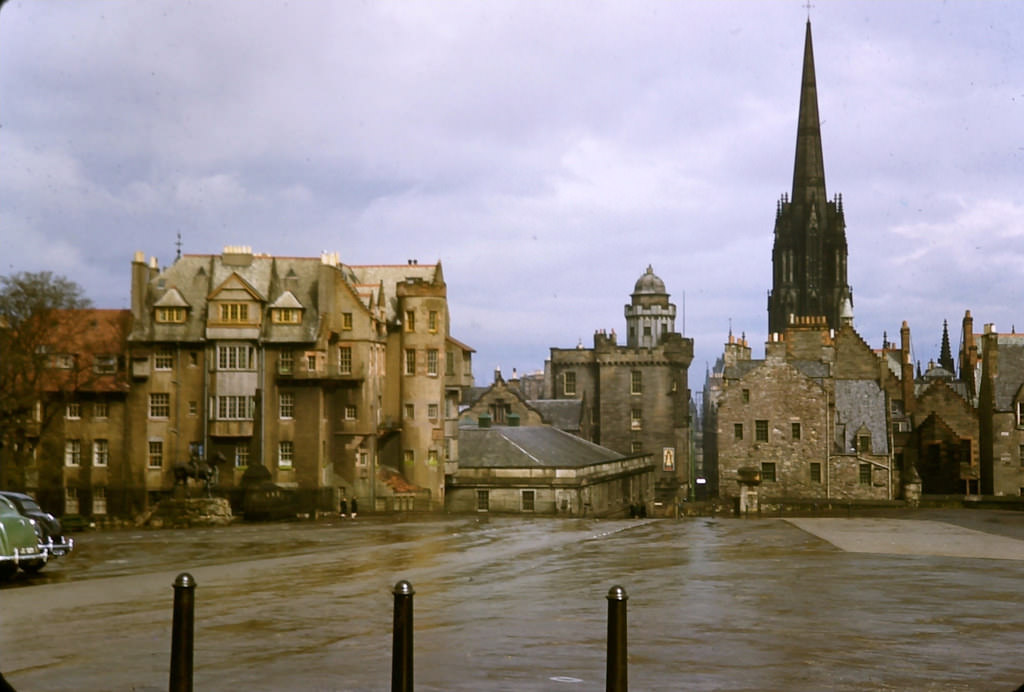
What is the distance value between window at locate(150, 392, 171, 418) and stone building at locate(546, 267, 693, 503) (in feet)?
183

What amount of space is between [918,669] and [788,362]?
56768 mm

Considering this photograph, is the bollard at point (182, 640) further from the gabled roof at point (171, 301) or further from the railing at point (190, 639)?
the gabled roof at point (171, 301)

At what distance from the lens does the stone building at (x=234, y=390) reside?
5472 cm

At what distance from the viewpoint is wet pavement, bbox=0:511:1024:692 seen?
11.3 m

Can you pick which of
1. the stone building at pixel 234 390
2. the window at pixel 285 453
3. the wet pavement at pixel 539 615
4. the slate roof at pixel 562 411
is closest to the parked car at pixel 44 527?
the wet pavement at pixel 539 615

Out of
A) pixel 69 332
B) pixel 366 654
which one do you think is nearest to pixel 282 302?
pixel 69 332

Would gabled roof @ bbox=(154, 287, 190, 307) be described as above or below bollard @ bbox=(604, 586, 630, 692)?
above

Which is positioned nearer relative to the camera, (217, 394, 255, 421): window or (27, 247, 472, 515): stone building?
(217, 394, 255, 421): window

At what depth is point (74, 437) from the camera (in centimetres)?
5578

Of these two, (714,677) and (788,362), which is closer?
(714,677)

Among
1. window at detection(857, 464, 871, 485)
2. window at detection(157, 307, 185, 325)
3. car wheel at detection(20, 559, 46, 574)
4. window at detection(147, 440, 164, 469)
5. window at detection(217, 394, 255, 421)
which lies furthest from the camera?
window at detection(857, 464, 871, 485)

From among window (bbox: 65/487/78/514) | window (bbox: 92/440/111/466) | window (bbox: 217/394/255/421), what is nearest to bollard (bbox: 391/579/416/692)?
window (bbox: 217/394/255/421)

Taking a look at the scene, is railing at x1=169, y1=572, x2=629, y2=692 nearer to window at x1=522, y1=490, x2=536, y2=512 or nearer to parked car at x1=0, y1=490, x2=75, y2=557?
parked car at x1=0, y1=490, x2=75, y2=557

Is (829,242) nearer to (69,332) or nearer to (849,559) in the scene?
(69,332)
